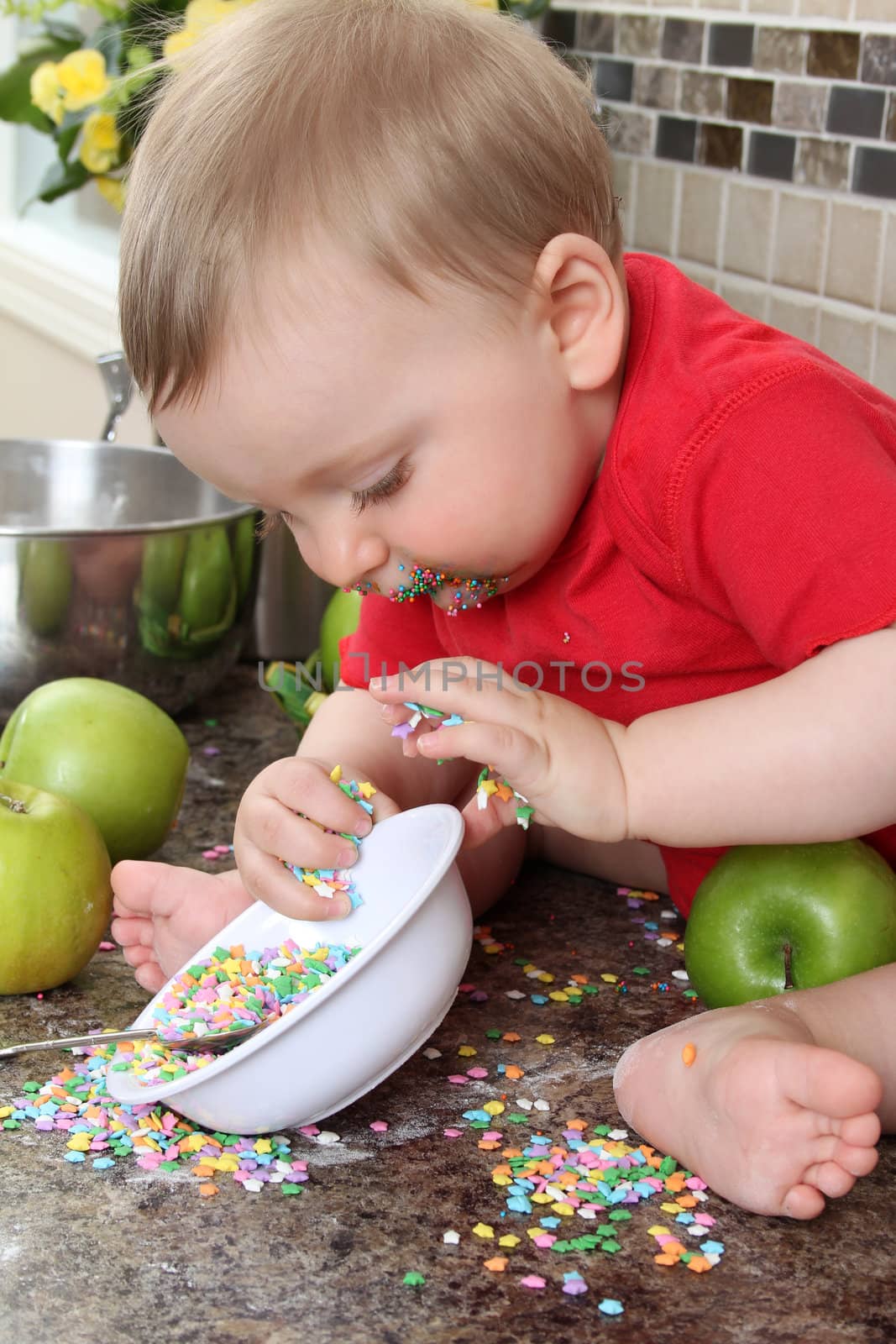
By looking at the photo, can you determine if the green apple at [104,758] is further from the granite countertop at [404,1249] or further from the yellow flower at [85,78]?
the yellow flower at [85,78]

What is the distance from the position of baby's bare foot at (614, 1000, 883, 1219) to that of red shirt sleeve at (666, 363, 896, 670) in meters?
0.19

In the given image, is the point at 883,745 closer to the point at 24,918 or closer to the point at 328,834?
the point at 328,834

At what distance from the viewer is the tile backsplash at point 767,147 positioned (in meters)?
1.18

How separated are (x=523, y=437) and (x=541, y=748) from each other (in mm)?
166

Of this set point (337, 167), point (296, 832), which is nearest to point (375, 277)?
point (337, 167)

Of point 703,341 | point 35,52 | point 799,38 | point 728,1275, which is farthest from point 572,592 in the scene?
point 35,52

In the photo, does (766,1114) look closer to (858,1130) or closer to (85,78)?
(858,1130)

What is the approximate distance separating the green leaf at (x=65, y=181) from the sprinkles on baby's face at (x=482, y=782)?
1.14 meters

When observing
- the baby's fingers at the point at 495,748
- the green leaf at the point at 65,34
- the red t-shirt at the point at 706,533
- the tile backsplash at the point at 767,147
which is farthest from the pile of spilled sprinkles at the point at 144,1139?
the green leaf at the point at 65,34

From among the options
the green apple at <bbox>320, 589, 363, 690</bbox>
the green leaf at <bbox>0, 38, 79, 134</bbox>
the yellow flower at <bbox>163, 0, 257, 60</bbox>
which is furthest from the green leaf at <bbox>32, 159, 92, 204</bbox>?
the green apple at <bbox>320, 589, 363, 690</bbox>

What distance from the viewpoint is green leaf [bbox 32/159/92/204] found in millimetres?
1755

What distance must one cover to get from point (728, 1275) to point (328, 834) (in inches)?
13.0

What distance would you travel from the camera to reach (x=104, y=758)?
1045 mm

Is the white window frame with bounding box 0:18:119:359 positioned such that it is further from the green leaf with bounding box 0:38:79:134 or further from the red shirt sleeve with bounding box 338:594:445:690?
the red shirt sleeve with bounding box 338:594:445:690
